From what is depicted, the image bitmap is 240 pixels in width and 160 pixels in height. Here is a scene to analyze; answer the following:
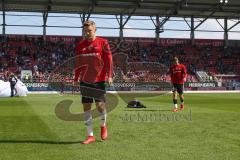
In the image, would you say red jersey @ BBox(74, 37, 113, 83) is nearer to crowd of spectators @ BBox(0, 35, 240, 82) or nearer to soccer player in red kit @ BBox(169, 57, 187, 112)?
soccer player in red kit @ BBox(169, 57, 187, 112)

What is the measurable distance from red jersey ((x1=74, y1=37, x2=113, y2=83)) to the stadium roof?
40.0 m

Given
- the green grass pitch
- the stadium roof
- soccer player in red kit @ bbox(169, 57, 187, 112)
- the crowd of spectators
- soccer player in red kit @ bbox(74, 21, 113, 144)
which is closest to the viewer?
the green grass pitch

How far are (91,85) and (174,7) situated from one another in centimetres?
4438

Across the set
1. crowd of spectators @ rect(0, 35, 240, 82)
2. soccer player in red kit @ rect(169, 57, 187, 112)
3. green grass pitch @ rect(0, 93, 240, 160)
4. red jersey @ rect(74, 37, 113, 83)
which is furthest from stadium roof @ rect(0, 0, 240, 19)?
red jersey @ rect(74, 37, 113, 83)

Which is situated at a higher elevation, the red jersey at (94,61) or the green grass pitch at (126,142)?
the red jersey at (94,61)

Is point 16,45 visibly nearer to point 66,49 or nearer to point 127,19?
point 66,49

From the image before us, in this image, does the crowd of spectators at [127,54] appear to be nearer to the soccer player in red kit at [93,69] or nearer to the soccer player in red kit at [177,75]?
the soccer player in red kit at [177,75]

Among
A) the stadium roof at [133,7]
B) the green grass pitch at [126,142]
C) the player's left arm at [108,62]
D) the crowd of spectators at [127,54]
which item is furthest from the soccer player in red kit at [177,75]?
the stadium roof at [133,7]

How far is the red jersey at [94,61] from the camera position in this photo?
9.06 m

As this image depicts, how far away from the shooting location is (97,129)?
37.1ft

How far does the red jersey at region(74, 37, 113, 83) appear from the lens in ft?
29.7

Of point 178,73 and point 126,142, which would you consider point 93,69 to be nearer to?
point 126,142

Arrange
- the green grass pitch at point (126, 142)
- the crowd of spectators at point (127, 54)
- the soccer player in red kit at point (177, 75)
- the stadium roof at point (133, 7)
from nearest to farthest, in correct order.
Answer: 1. the green grass pitch at point (126, 142)
2. the soccer player in red kit at point (177, 75)
3. the stadium roof at point (133, 7)
4. the crowd of spectators at point (127, 54)

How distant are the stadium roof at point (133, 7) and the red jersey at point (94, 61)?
3997 cm
